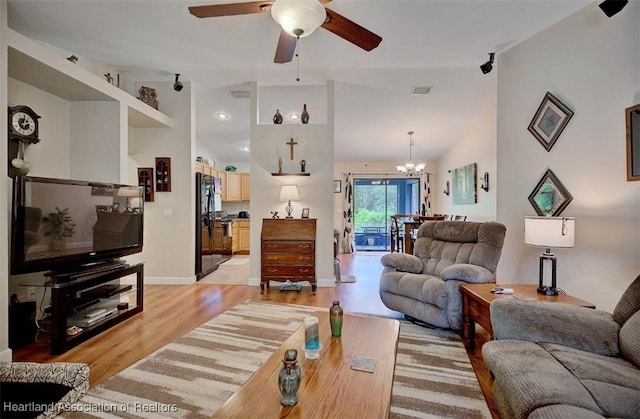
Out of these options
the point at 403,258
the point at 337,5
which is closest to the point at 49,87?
the point at 337,5

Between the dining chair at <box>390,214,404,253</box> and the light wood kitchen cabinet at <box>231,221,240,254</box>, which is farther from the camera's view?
the light wood kitchen cabinet at <box>231,221,240,254</box>

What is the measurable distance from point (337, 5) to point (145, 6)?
1745 mm

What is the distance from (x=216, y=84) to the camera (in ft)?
15.6

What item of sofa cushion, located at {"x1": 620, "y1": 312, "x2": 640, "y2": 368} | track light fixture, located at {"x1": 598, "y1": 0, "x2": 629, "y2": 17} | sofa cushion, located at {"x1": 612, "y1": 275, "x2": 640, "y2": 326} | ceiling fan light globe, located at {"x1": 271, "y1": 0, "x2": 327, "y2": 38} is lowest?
sofa cushion, located at {"x1": 620, "y1": 312, "x2": 640, "y2": 368}

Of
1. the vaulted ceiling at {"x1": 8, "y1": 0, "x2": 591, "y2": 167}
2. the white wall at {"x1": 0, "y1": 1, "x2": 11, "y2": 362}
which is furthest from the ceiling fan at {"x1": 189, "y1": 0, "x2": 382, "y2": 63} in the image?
the white wall at {"x1": 0, "y1": 1, "x2": 11, "y2": 362}

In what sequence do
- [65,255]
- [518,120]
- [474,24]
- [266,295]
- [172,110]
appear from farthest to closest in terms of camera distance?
1. [172,110]
2. [266,295]
3. [518,120]
4. [474,24]
5. [65,255]

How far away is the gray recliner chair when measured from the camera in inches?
109

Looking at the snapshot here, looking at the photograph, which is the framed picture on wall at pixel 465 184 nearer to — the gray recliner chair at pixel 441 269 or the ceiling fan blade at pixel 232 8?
the gray recliner chair at pixel 441 269

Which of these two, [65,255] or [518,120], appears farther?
[518,120]

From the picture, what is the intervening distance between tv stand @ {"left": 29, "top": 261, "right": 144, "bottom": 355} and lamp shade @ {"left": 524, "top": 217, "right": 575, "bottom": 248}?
3753 millimetres

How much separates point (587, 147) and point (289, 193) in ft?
10.6

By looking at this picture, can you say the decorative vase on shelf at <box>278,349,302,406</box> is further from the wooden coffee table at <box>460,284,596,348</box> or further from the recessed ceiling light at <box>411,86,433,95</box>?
the recessed ceiling light at <box>411,86,433,95</box>

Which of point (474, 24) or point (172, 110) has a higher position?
point (474, 24)

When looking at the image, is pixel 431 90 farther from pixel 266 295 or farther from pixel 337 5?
pixel 266 295
